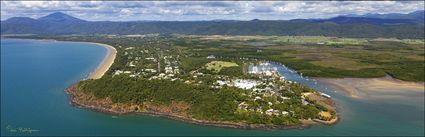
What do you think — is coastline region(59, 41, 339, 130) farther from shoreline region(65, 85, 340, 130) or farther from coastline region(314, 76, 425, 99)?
coastline region(314, 76, 425, 99)

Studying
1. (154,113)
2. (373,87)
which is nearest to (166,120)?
(154,113)

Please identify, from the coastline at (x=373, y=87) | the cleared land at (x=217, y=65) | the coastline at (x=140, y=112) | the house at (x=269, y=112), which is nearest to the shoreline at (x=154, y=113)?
the coastline at (x=140, y=112)

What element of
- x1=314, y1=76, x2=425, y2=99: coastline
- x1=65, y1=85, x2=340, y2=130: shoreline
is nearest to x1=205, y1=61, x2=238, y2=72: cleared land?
x1=314, y1=76, x2=425, y2=99: coastline

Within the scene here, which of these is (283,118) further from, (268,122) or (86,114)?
(86,114)

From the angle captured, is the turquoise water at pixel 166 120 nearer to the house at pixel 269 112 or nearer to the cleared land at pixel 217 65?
the house at pixel 269 112

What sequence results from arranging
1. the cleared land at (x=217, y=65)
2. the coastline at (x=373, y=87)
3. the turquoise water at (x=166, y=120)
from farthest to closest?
the cleared land at (x=217, y=65), the coastline at (x=373, y=87), the turquoise water at (x=166, y=120)

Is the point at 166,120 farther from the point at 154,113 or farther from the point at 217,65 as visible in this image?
the point at 217,65

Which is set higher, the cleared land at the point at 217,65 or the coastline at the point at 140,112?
the cleared land at the point at 217,65

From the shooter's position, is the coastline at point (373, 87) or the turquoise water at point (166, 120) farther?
the coastline at point (373, 87)
